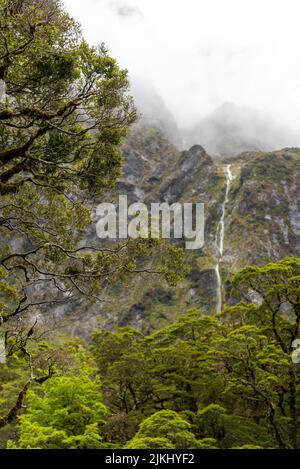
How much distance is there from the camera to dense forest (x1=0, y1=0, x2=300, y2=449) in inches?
495

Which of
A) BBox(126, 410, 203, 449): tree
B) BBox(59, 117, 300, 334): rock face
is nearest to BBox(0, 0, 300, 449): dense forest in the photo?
BBox(126, 410, 203, 449): tree

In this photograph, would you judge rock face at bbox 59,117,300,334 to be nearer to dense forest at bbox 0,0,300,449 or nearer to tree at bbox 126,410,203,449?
dense forest at bbox 0,0,300,449

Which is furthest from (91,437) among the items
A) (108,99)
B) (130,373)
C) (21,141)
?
(108,99)

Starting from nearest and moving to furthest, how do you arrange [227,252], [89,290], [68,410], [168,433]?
[89,290], [168,433], [68,410], [227,252]

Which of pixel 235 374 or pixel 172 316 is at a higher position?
pixel 235 374

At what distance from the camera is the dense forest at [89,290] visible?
495 inches

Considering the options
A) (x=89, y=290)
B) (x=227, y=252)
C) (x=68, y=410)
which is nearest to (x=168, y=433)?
(x=68, y=410)

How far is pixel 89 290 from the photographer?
43.8 ft

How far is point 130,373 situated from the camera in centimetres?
2836

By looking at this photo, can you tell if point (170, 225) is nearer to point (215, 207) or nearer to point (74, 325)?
point (215, 207)

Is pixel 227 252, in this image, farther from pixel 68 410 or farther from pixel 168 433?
pixel 168 433

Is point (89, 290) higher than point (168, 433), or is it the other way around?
point (89, 290)
